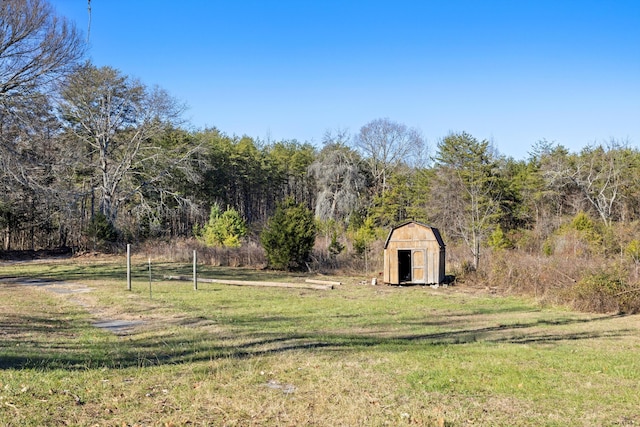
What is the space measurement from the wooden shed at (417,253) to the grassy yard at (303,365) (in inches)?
310

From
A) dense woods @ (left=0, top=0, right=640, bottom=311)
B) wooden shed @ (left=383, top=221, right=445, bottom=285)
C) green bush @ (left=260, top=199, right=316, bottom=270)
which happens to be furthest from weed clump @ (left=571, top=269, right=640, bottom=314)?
green bush @ (left=260, top=199, right=316, bottom=270)

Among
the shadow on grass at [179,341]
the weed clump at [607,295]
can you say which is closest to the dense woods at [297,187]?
the weed clump at [607,295]

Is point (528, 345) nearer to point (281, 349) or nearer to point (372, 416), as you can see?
point (281, 349)

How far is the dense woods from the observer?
58.4 feet

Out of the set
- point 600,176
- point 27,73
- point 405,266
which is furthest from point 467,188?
point 27,73

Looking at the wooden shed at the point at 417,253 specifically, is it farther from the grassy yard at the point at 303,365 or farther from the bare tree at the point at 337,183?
the bare tree at the point at 337,183

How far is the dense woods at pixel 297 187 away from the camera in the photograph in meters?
17.8

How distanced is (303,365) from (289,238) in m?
19.4

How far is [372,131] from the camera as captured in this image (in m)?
49.7

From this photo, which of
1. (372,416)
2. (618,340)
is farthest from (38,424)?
(618,340)

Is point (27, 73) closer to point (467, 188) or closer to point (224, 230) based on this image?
point (224, 230)

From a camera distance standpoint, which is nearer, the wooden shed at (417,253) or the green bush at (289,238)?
the wooden shed at (417,253)

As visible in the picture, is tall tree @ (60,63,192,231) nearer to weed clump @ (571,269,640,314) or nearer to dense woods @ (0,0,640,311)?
dense woods @ (0,0,640,311)

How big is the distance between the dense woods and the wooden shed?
2154 millimetres
